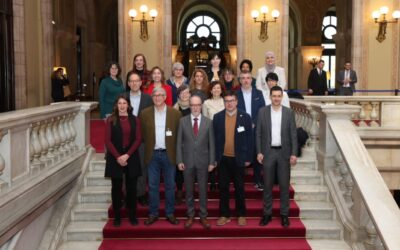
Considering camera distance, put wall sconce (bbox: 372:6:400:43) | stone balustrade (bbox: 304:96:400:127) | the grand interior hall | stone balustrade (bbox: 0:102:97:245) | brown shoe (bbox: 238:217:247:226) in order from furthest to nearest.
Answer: wall sconce (bbox: 372:6:400:43), stone balustrade (bbox: 304:96:400:127), brown shoe (bbox: 238:217:247:226), the grand interior hall, stone balustrade (bbox: 0:102:97:245)

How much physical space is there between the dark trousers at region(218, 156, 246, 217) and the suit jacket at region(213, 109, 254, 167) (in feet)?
0.31

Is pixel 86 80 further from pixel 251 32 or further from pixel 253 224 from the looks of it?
pixel 253 224

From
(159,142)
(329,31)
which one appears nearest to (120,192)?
(159,142)

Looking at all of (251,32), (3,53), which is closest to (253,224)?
(3,53)

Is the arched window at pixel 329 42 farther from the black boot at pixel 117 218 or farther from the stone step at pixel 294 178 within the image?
the black boot at pixel 117 218

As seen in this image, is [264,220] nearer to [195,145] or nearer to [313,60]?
[195,145]

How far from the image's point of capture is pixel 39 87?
15.2 meters

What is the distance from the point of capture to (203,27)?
3378 cm

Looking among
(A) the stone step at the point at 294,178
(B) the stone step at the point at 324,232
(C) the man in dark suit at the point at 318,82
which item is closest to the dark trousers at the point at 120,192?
(A) the stone step at the point at 294,178

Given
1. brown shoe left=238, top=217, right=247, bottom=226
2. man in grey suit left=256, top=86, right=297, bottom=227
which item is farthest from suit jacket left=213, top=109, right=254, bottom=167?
brown shoe left=238, top=217, right=247, bottom=226

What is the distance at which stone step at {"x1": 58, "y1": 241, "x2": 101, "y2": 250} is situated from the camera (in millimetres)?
6598

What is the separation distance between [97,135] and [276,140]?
5.86m

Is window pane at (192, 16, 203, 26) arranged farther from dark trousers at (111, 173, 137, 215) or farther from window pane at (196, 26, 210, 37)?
dark trousers at (111, 173, 137, 215)

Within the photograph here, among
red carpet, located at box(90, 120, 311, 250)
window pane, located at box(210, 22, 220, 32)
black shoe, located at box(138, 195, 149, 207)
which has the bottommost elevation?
red carpet, located at box(90, 120, 311, 250)
